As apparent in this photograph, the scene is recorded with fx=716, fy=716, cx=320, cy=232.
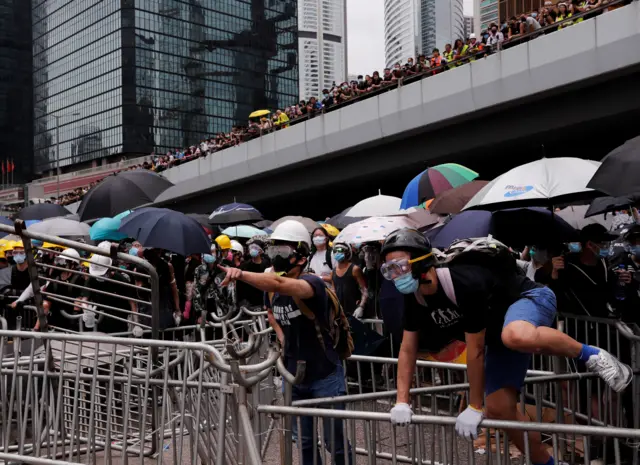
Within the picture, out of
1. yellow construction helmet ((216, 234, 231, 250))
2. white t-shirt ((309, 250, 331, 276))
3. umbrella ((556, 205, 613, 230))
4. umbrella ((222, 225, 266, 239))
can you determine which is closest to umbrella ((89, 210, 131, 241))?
yellow construction helmet ((216, 234, 231, 250))

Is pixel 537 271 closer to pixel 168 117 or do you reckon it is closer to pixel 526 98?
pixel 526 98

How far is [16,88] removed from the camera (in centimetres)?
13062

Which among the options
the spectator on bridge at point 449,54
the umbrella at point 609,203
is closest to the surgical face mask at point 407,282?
the umbrella at point 609,203

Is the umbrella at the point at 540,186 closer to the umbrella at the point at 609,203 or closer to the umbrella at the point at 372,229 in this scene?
the umbrella at the point at 609,203

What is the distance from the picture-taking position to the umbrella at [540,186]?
7180mm

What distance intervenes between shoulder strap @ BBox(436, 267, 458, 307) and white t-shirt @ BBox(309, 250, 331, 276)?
6624mm

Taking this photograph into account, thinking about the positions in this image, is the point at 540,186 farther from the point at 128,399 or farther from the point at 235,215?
the point at 235,215

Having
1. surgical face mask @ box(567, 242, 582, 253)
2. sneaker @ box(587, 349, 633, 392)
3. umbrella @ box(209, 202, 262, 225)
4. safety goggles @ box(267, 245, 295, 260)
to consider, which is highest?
umbrella @ box(209, 202, 262, 225)

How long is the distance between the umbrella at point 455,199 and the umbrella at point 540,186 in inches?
71.0

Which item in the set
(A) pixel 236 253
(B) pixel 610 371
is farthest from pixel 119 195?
(B) pixel 610 371

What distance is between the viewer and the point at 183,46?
10919cm

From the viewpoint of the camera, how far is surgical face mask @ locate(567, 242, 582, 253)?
24.4ft

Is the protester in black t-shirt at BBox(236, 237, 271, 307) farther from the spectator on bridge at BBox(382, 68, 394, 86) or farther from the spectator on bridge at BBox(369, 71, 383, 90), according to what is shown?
the spectator on bridge at BBox(369, 71, 383, 90)

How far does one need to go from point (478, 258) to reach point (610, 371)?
36.6 inches
